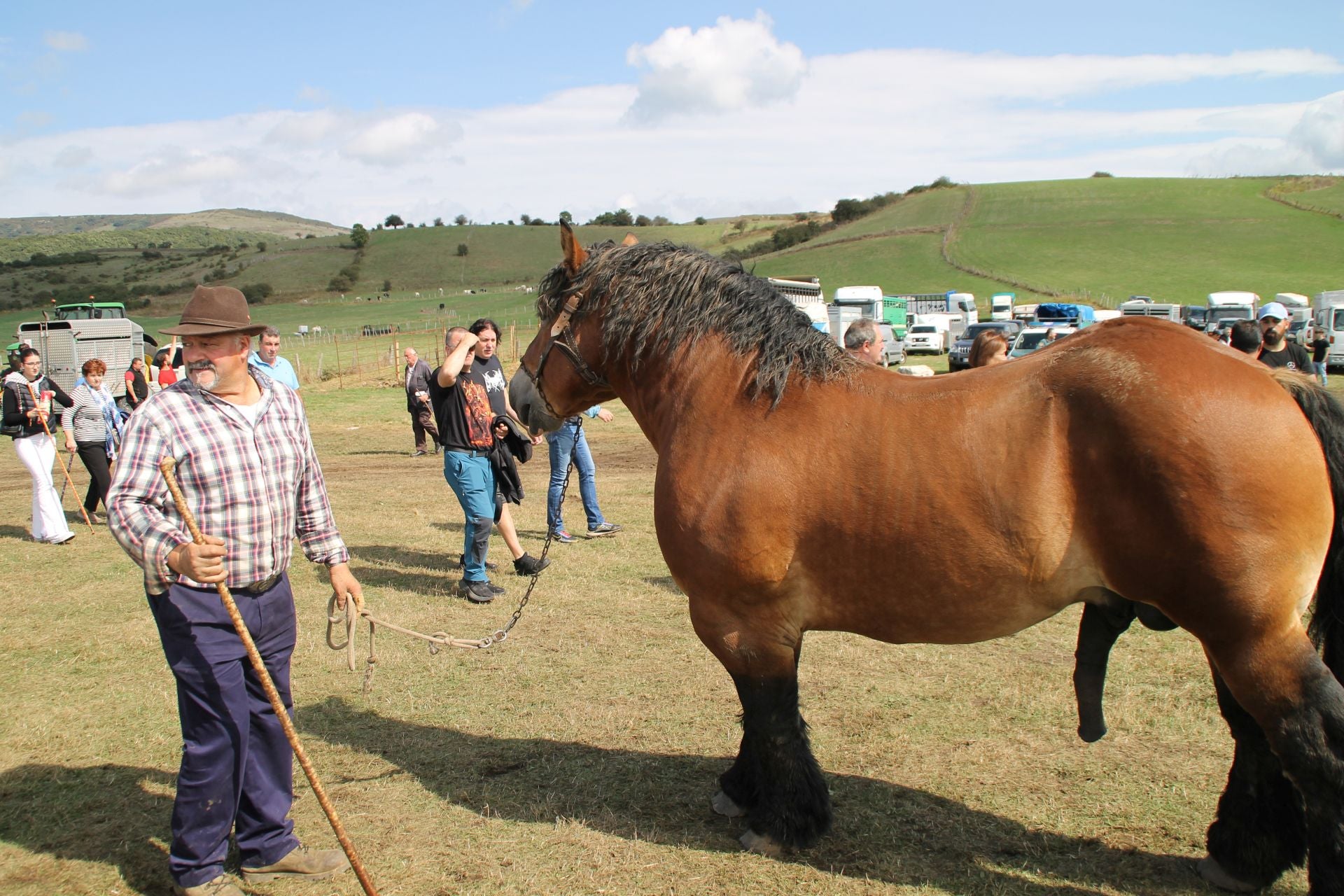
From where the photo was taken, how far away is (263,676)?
10.3ft

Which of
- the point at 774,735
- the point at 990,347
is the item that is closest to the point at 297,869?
the point at 774,735

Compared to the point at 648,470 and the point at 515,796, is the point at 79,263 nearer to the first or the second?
the point at 648,470


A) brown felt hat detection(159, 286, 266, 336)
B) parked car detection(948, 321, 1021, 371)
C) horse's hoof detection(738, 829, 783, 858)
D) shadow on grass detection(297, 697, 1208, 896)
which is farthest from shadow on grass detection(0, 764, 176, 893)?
parked car detection(948, 321, 1021, 371)

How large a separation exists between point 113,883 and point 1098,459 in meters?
4.21

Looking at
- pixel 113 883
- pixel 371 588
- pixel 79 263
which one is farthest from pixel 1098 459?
pixel 79 263

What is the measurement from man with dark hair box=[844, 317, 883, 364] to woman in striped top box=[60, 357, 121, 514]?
8789 mm

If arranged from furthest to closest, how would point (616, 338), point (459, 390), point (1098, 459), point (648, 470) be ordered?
point (648, 470) → point (459, 390) → point (616, 338) → point (1098, 459)

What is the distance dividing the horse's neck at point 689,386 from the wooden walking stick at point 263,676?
5.48 feet

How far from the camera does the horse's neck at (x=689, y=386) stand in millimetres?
3533

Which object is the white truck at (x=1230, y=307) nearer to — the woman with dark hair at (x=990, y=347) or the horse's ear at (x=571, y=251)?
the woman with dark hair at (x=990, y=347)

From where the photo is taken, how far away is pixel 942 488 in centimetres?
303

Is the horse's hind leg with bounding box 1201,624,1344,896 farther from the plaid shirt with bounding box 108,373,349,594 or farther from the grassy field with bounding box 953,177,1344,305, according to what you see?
the grassy field with bounding box 953,177,1344,305

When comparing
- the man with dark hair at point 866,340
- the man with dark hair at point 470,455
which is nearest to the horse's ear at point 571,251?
the man with dark hair at point 866,340

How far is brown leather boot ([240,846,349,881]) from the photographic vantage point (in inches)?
141
